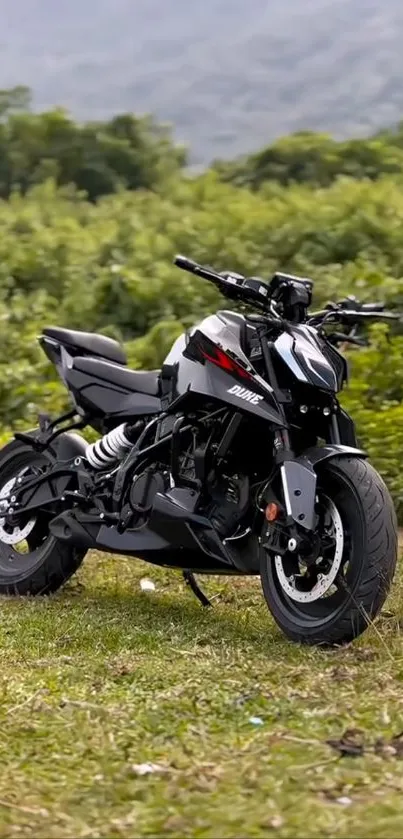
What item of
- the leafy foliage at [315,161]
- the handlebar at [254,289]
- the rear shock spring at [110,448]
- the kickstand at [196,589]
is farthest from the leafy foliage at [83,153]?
the handlebar at [254,289]

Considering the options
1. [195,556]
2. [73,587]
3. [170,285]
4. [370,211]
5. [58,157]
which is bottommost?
[73,587]

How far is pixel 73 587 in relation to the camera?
5.11 metres

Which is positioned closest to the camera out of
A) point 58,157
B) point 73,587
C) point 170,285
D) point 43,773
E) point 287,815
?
point 287,815

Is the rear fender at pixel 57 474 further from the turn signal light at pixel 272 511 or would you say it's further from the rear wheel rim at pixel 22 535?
the turn signal light at pixel 272 511

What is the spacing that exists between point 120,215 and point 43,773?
543 inches

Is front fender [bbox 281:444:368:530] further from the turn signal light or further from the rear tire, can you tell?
the rear tire

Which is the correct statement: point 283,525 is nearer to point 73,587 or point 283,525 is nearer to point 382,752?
point 382,752

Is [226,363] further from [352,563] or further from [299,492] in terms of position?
[352,563]

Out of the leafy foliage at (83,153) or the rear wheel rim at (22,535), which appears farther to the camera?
the leafy foliage at (83,153)

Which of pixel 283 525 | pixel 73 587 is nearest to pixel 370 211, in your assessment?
pixel 73 587

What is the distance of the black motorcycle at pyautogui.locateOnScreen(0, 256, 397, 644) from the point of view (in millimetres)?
3588

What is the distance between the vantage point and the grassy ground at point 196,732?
2322 millimetres

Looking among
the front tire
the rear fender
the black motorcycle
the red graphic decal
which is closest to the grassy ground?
the front tire

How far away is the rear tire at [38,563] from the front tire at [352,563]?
1457 mm
